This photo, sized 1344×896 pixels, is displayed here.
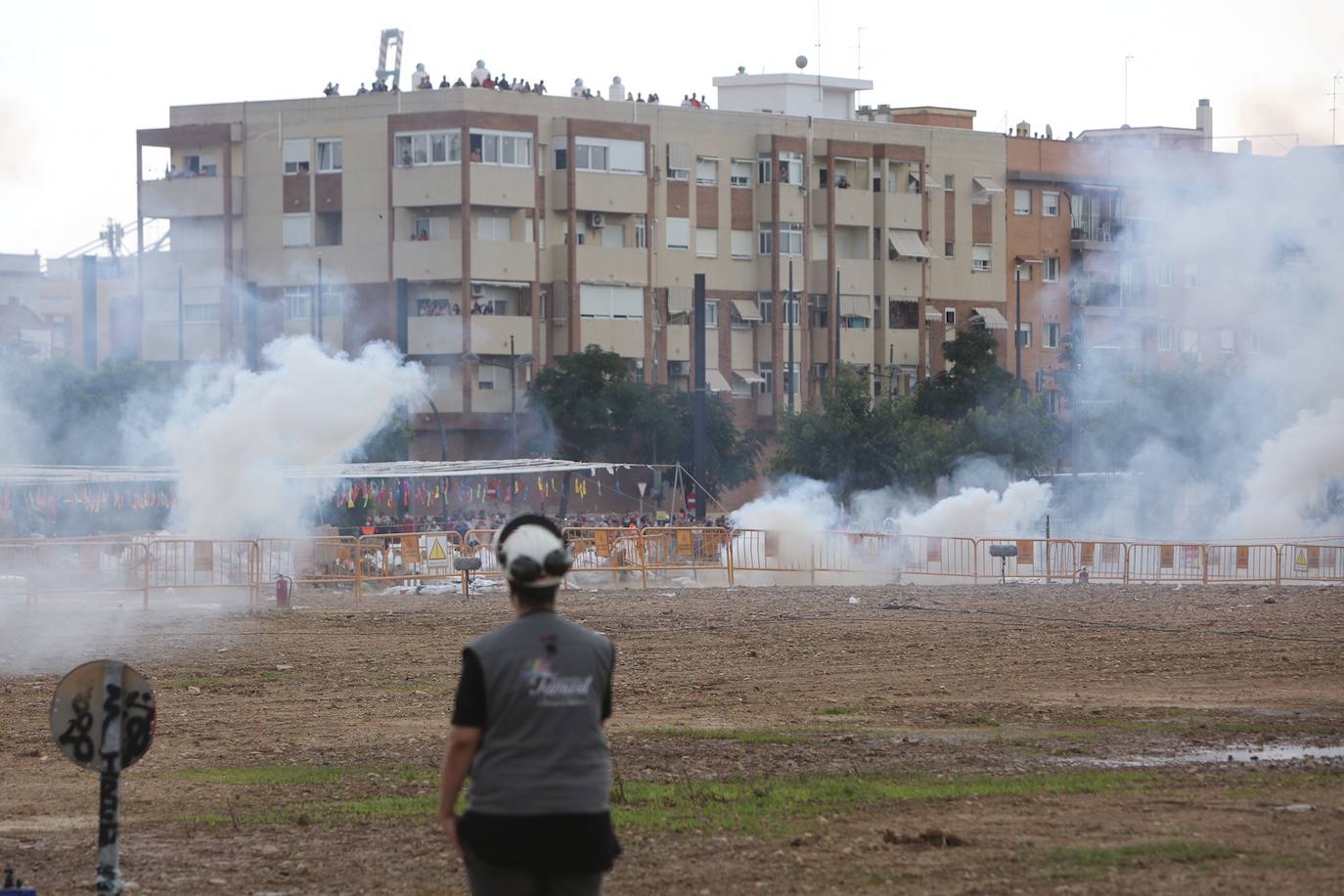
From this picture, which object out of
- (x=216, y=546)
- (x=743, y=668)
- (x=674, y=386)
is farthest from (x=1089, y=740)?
(x=674, y=386)

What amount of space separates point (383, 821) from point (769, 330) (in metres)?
65.6

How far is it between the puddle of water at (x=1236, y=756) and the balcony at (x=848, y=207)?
6424cm

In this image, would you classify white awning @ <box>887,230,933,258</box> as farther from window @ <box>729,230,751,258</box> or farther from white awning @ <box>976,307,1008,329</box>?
window @ <box>729,230,751,258</box>

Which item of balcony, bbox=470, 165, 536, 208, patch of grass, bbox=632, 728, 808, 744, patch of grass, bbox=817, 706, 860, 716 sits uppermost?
balcony, bbox=470, 165, 536, 208

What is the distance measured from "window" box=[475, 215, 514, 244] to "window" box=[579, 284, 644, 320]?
3.92 metres

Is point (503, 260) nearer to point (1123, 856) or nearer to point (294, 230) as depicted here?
point (294, 230)

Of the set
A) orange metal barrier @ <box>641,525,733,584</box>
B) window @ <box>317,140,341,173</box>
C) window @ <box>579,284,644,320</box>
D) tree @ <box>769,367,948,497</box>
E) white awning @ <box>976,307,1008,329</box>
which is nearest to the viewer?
orange metal barrier @ <box>641,525,733,584</box>

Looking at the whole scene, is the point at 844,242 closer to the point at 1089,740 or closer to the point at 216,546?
the point at 216,546

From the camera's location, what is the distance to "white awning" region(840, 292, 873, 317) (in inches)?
3076

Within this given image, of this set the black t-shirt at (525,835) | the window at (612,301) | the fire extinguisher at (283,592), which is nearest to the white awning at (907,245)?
the window at (612,301)

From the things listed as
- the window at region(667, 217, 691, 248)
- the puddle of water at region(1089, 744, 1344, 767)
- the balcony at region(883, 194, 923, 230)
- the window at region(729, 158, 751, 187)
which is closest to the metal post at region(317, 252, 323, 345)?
the window at region(667, 217, 691, 248)

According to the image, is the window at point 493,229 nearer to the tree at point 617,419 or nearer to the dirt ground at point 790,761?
the tree at point 617,419

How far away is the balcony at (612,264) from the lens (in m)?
71.4

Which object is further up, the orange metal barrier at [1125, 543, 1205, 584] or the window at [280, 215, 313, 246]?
the window at [280, 215, 313, 246]
